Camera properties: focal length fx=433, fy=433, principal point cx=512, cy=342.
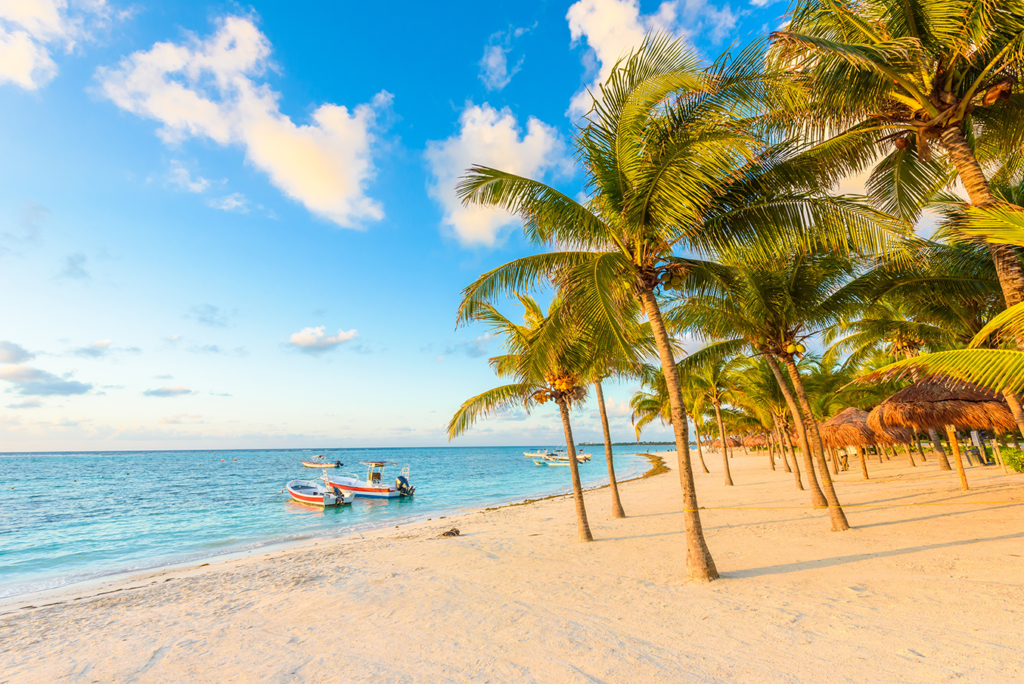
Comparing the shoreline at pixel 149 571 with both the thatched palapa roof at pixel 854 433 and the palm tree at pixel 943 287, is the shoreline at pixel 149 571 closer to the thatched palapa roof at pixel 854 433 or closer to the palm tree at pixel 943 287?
the palm tree at pixel 943 287

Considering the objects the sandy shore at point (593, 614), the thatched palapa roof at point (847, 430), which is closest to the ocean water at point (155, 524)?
the sandy shore at point (593, 614)

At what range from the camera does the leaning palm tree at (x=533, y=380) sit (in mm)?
9885

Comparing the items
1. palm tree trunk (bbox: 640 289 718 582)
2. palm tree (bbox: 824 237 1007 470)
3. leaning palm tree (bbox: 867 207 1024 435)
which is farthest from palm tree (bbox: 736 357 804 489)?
leaning palm tree (bbox: 867 207 1024 435)

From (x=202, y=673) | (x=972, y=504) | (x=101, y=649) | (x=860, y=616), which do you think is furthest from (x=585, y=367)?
(x=972, y=504)

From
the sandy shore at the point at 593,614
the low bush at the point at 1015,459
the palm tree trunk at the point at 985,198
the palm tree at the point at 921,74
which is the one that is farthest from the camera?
the low bush at the point at 1015,459

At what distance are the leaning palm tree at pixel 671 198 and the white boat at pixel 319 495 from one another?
79.1 feet

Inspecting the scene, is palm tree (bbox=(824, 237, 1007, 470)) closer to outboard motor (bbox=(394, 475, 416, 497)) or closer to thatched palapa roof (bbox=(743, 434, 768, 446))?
outboard motor (bbox=(394, 475, 416, 497))

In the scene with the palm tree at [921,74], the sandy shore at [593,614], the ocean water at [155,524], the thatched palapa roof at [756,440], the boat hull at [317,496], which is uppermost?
the palm tree at [921,74]

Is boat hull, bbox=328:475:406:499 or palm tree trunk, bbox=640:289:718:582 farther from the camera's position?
boat hull, bbox=328:475:406:499

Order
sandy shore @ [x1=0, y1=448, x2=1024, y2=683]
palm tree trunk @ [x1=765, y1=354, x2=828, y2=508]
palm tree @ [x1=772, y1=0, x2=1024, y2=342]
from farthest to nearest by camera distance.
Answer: palm tree trunk @ [x1=765, y1=354, x2=828, y2=508] → palm tree @ [x1=772, y1=0, x2=1024, y2=342] → sandy shore @ [x1=0, y1=448, x2=1024, y2=683]

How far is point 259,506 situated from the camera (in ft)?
92.9

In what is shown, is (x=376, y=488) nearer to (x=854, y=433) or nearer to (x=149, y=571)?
(x=149, y=571)

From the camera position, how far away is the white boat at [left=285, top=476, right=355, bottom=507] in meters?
26.4

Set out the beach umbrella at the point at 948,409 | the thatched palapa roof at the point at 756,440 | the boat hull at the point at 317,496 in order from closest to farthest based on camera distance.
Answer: the beach umbrella at the point at 948,409 → the boat hull at the point at 317,496 → the thatched palapa roof at the point at 756,440
